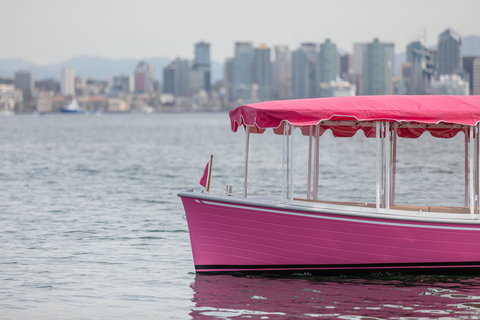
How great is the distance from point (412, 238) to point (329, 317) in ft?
7.05

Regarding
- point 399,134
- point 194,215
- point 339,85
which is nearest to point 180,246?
point 194,215

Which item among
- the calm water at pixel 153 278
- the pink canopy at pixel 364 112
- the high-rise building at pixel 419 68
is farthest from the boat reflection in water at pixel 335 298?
the high-rise building at pixel 419 68

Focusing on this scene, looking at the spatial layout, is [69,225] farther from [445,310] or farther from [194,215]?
[445,310]

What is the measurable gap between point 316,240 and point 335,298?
3.21 ft

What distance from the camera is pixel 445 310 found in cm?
1065

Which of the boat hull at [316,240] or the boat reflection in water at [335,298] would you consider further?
the boat hull at [316,240]

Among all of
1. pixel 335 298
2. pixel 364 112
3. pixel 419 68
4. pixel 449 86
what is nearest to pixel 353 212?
pixel 335 298

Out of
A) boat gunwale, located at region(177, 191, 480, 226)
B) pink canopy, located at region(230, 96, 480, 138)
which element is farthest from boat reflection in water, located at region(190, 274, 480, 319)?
pink canopy, located at region(230, 96, 480, 138)

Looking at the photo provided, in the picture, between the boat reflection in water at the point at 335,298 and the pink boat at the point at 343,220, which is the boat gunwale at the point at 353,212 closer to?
the pink boat at the point at 343,220

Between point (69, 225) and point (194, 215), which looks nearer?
point (194, 215)

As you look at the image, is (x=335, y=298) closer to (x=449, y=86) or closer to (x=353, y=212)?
(x=353, y=212)

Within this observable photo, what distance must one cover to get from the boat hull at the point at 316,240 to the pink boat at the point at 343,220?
0.02m

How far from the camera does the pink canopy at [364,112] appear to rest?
11.5 m

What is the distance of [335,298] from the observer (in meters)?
11.2
